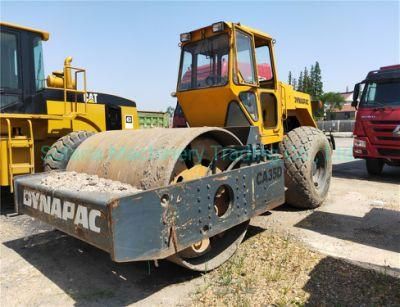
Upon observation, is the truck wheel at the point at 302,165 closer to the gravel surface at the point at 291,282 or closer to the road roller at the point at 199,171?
the road roller at the point at 199,171

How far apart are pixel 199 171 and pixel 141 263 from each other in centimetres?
104

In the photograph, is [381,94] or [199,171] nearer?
[199,171]

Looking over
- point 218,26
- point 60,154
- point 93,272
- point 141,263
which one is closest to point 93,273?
point 93,272

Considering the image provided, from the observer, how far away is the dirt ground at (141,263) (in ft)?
9.65

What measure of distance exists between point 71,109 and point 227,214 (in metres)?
3.57

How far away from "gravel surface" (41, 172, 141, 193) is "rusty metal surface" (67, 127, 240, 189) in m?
0.08

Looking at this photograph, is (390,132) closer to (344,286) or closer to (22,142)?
(344,286)

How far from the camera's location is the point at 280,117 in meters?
5.23

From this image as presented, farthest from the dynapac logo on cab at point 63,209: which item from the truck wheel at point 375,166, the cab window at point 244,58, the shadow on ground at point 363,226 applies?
the truck wheel at point 375,166

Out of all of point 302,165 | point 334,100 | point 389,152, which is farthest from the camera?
point 334,100

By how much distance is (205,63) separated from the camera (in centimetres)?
482

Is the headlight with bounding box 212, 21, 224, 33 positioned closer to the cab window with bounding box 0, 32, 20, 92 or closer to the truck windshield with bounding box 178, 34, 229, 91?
the truck windshield with bounding box 178, 34, 229, 91

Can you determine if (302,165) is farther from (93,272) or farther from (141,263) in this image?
(93,272)

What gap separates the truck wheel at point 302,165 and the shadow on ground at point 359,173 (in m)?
3.15
